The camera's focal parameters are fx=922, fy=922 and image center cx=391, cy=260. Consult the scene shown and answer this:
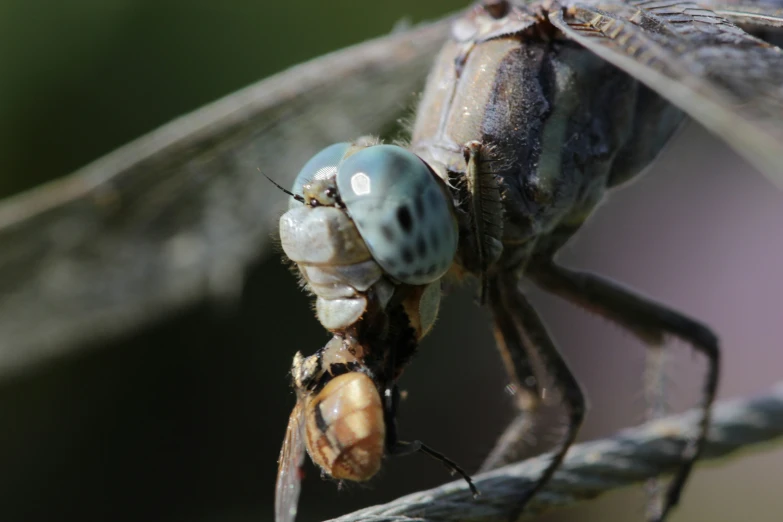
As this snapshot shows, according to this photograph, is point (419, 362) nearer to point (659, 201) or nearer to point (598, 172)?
point (659, 201)

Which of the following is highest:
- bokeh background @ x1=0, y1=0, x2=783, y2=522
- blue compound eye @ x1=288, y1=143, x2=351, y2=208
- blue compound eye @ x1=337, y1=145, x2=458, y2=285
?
blue compound eye @ x1=288, y1=143, x2=351, y2=208

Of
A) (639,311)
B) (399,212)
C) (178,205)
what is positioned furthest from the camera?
(178,205)

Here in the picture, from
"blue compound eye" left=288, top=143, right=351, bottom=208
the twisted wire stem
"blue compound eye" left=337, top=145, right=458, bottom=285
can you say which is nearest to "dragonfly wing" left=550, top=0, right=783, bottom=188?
"blue compound eye" left=337, top=145, right=458, bottom=285

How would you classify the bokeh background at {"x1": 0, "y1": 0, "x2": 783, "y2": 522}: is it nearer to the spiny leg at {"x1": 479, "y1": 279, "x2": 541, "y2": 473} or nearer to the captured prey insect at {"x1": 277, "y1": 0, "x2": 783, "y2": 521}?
the spiny leg at {"x1": 479, "y1": 279, "x2": 541, "y2": 473}

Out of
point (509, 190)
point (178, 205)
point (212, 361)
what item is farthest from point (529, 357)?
point (212, 361)

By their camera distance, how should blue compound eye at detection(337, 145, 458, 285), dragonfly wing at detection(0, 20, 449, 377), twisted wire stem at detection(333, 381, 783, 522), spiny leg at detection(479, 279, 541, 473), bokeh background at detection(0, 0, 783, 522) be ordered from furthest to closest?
bokeh background at detection(0, 0, 783, 522)
dragonfly wing at detection(0, 20, 449, 377)
spiny leg at detection(479, 279, 541, 473)
twisted wire stem at detection(333, 381, 783, 522)
blue compound eye at detection(337, 145, 458, 285)

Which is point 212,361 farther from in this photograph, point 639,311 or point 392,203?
point 392,203

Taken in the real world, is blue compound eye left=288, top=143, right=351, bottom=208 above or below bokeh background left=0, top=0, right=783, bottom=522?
above

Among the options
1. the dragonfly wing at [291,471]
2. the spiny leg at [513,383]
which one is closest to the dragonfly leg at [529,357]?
the spiny leg at [513,383]
